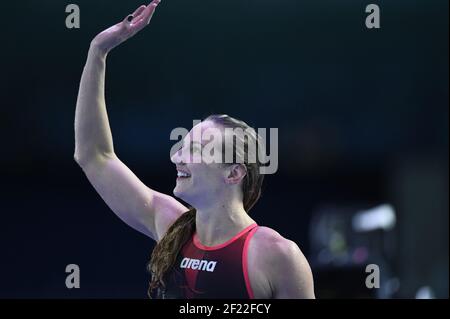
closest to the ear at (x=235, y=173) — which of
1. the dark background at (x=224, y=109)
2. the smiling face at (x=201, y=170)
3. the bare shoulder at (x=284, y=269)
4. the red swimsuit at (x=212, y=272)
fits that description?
the smiling face at (x=201, y=170)

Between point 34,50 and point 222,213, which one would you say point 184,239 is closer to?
point 222,213

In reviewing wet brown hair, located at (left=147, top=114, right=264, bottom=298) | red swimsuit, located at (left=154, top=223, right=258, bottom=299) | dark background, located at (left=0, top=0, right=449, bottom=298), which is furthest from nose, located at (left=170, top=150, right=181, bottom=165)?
dark background, located at (left=0, top=0, right=449, bottom=298)

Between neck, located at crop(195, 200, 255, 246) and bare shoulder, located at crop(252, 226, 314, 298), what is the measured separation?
20 centimetres

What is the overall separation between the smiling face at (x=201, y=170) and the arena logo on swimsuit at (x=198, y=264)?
251mm

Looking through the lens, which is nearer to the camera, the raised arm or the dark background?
the raised arm

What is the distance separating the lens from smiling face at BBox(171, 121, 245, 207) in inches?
122

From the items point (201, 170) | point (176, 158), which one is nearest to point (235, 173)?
point (201, 170)

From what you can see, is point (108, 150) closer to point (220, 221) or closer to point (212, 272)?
point (220, 221)

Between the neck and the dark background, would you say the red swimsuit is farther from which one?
the dark background

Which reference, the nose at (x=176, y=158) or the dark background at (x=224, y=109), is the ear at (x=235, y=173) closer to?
the nose at (x=176, y=158)

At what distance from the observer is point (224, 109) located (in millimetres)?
8305

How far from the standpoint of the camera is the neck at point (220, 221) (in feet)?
10.3
